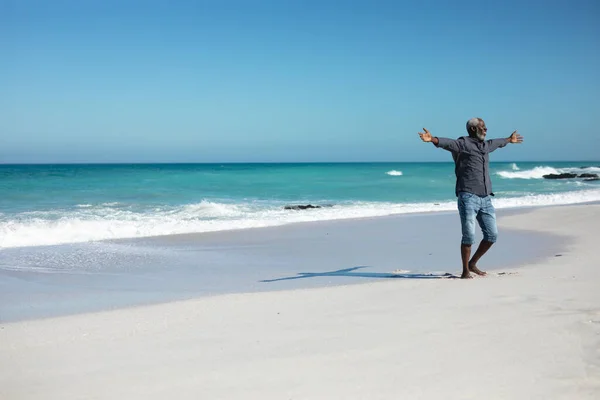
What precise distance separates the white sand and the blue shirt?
1.23 meters

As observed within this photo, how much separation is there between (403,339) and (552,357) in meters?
1.08

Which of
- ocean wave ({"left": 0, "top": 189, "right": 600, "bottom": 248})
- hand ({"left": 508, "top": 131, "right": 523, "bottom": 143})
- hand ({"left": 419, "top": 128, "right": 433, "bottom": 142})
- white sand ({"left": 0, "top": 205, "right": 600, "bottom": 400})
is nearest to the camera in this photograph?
white sand ({"left": 0, "top": 205, "right": 600, "bottom": 400})

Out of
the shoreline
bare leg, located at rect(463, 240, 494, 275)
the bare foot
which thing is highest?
bare leg, located at rect(463, 240, 494, 275)

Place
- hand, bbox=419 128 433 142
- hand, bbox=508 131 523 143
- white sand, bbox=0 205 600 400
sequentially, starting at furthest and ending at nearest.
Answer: hand, bbox=508 131 523 143 → hand, bbox=419 128 433 142 → white sand, bbox=0 205 600 400

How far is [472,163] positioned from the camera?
7.19 metres

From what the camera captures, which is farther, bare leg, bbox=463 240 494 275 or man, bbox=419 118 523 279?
bare leg, bbox=463 240 494 275

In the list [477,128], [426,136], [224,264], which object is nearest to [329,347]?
[426,136]

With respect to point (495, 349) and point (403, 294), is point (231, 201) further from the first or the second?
point (495, 349)

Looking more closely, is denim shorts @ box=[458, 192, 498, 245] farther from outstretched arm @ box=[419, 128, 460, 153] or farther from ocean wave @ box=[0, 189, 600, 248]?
ocean wave @ box=[0, 189, 600, 248]

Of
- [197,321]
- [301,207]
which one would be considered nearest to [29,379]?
[197,321]

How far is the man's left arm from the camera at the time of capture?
7.29 m

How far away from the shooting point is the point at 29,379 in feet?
13.5

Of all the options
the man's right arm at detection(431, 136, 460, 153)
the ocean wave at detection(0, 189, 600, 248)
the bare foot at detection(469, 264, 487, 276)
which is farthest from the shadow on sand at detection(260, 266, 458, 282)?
the ocean wave at detection(0, 189, 600, 248)

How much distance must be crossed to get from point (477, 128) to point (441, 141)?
2.01 ft
